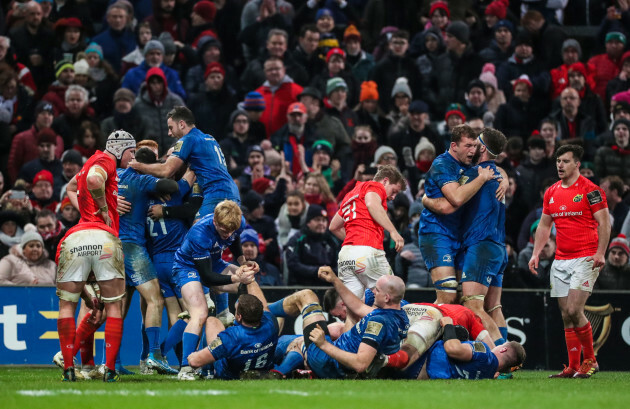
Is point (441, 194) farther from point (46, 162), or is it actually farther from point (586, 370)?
point (46, 162)

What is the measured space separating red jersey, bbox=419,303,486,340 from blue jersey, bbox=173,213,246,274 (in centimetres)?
238

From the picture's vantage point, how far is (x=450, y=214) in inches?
494

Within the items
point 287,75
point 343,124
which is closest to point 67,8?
point 287,75

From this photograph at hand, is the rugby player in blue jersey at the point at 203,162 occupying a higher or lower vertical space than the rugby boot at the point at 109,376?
higher

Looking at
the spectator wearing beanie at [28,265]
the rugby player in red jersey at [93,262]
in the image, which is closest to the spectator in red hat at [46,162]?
the spectator wearing beanie at [28,265]

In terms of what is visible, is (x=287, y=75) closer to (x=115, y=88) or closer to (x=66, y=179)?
(x=115, y=88)

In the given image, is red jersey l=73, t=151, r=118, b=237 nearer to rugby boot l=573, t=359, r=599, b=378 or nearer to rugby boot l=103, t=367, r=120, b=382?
rugby boot l=103, t=367, r=120, b=382

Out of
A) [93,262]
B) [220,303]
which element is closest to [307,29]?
[220,303]

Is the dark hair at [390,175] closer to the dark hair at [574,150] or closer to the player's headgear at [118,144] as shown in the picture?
the dark hair at [574,150]

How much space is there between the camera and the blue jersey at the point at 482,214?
489 inches

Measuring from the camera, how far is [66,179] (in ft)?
56.0

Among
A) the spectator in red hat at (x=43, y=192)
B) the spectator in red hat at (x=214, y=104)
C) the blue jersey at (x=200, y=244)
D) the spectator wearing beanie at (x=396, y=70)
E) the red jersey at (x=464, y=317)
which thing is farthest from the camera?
the spectator wearing beanie at (x=396, y=70)

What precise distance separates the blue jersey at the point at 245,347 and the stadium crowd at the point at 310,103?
4195 millimetres

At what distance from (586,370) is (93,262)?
5.75 m
